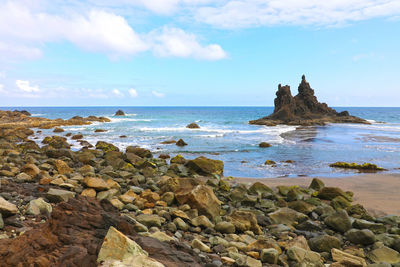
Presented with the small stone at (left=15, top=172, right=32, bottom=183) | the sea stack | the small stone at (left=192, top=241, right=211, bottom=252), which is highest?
the sea stack

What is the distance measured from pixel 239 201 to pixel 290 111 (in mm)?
58651

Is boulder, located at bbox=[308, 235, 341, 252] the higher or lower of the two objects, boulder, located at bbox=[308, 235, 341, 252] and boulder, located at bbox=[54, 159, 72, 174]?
the lower

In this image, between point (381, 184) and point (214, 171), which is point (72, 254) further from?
point (381, 184)

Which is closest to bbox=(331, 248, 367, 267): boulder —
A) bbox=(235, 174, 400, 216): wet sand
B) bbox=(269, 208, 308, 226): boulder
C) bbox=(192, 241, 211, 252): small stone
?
bbox=(269, 208, 308, 226): boulder

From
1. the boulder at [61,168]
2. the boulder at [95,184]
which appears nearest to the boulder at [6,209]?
the boulder at [95,184]

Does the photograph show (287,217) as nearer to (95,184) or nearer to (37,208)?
(95,184)

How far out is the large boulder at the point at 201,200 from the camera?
24.0 feet

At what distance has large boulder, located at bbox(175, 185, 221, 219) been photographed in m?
7.32

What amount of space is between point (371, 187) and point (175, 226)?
10110 mm

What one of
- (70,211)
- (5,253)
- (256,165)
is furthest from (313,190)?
(5,253)

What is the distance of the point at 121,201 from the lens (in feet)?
23.8

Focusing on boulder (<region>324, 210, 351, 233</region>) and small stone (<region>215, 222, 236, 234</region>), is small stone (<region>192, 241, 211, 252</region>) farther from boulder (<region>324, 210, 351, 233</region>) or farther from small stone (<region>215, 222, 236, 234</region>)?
A: boulder (<region>324, 210, 351, 233</region>)

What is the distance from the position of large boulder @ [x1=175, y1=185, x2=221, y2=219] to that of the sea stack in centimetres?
5249

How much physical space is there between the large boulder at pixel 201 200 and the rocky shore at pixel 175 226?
3 cm
